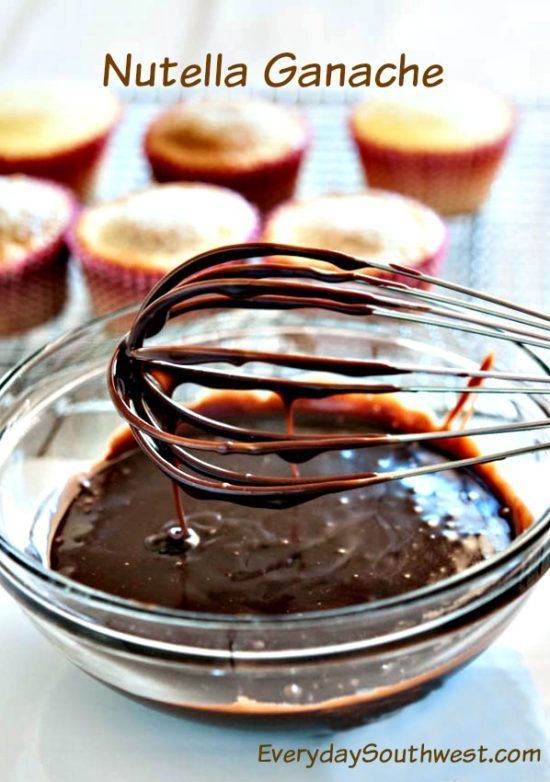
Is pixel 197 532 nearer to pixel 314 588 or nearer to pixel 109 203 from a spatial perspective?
pixel 314 588

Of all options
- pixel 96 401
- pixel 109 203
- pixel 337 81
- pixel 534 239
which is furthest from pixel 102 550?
pixel 337 81

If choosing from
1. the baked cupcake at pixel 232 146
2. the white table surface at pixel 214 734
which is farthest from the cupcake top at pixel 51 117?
the white table surface at pixel 214 734

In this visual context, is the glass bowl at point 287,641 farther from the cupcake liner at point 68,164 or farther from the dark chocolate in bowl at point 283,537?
the cupcake liner at point 68,164

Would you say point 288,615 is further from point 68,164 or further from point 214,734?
point 68,164

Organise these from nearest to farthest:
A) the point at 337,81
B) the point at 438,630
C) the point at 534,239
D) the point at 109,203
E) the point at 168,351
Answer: the point at 438,630 < the point at 168,351 < the point at 109,203 < the point at 534,239 < the point at 337,81

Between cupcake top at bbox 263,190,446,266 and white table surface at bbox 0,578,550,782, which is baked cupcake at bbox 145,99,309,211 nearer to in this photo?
cupcake top at bbox 263,190,446,266

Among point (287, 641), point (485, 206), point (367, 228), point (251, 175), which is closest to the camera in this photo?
point (287, 641)

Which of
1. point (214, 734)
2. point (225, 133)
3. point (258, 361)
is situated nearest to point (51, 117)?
point (225, 133)
